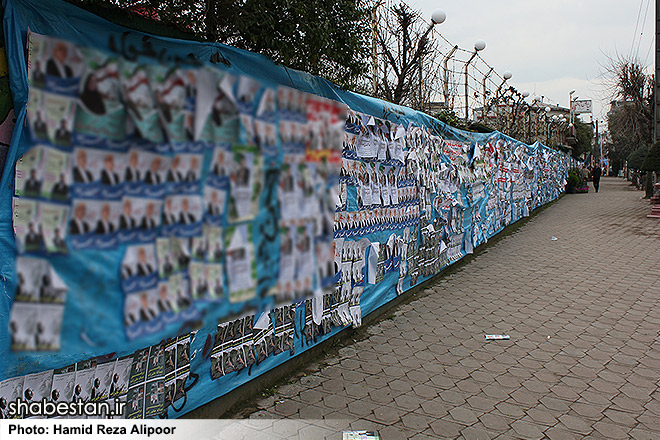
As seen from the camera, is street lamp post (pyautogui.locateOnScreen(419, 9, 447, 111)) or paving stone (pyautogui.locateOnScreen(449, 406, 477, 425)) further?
street lamp post (pyautogui.locateOnScreen(419, 9, 447, 111))

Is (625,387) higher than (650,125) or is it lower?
lower

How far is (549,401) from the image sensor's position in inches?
141

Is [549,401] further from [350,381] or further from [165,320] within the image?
[165,320]

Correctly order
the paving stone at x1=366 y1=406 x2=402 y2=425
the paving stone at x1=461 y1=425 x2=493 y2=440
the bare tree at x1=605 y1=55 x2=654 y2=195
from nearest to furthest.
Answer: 1. the paving stone at x1=461 y1=425 x2=493 y2=440
2. the paving stone at x1=366 y1=406 x2=402 y2=425
3. the bare tree at x1=605 y1=55 x2=654 y2=195

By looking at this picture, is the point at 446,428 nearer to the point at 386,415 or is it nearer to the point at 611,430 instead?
the point at 386,415

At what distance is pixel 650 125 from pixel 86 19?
97.8 ft

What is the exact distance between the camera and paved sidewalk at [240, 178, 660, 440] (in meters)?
3.29

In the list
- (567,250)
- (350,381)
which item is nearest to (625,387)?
(350,381)

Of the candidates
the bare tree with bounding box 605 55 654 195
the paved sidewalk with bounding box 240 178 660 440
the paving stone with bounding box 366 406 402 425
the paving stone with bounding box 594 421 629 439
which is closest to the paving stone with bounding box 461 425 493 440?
the paved sidewalk with bounding box 240 178 660 440

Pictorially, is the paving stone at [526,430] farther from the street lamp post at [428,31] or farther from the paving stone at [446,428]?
the street lamp post at [428,31]

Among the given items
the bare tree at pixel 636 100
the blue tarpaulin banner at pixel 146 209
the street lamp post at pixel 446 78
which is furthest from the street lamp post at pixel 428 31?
the bare tree at pixel 636 100

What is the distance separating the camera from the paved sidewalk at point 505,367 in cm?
329

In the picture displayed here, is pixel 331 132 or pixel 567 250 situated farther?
pixel 567 250

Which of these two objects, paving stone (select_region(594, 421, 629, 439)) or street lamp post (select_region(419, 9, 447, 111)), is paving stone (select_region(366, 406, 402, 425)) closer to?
paving stone (select_region(594, 421, 629, 439))
